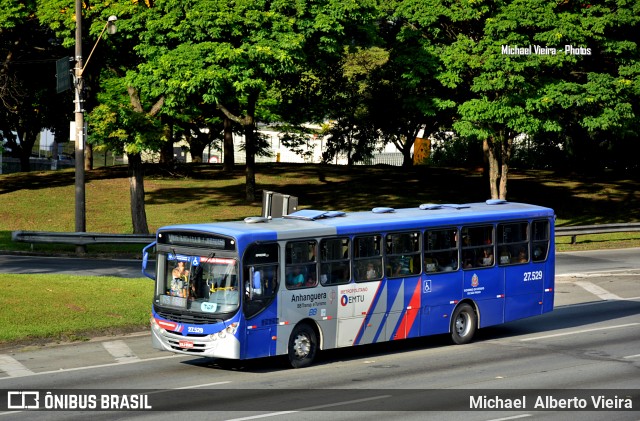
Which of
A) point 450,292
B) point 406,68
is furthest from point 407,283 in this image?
point 406,68

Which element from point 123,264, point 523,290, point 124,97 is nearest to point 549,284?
point 523,290

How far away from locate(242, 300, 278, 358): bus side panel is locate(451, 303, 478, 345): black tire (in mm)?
4878

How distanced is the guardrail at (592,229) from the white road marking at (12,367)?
1021 inches

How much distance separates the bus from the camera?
16.8 metres

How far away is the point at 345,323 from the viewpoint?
18328mm

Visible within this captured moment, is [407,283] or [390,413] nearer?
[390,413]

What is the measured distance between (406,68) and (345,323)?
1042 inches

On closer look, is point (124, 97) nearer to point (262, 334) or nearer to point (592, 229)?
point (592, 229)

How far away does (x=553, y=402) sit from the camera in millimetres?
14805

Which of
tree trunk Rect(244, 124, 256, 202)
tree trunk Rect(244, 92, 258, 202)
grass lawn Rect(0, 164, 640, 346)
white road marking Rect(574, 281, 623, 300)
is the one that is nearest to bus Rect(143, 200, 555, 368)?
white road marking Rect(574, 281, 623, 300)

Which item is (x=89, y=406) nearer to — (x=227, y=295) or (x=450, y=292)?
(x=227, y=295)

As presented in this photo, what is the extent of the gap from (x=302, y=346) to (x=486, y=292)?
515 centimetres

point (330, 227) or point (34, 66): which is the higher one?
point (34, 66)

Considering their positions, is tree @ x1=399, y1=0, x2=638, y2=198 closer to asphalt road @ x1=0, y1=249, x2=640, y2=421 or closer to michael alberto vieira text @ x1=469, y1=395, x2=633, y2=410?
asphalt road @ x1=0, y1=249, x2=640, y2=421
